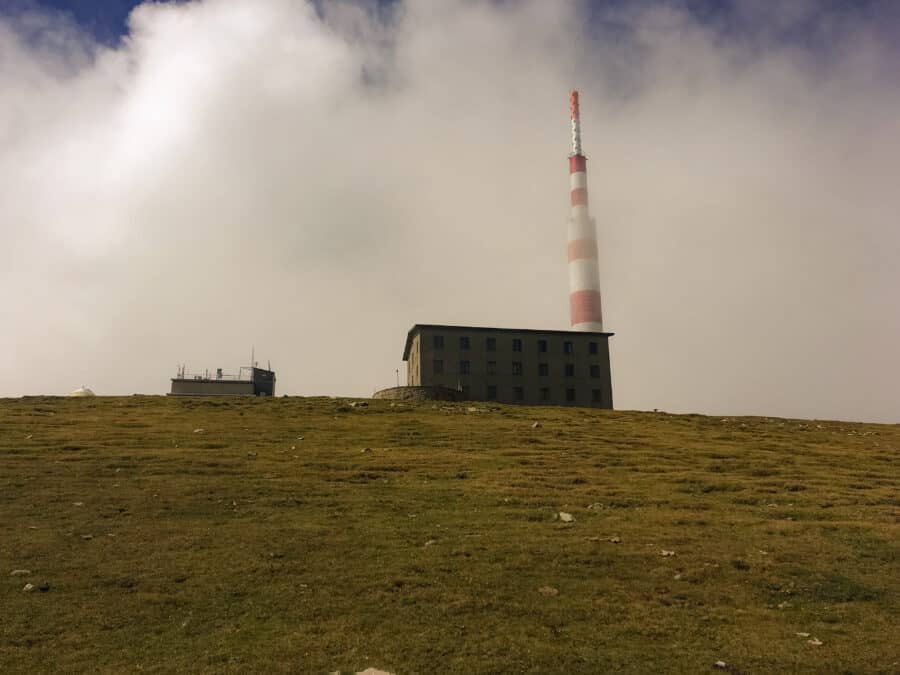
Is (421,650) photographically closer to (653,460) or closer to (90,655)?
(90,655)

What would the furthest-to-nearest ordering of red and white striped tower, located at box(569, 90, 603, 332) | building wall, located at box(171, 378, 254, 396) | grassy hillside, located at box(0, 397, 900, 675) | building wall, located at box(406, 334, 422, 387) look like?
red and white striped tower, located at box(569, 90, 603, 332)
building wall, located at box(406, 334, 422, 387)
building wall, located at box(171, 378, 254, 396)
grassy hillside, located at box(0, 397, 900, 675)

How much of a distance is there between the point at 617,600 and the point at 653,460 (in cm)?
2032

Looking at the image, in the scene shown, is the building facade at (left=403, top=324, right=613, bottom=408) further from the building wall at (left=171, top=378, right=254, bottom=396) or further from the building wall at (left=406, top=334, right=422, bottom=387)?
the building wall at (left=171, top=378, right=254, bottom=396)

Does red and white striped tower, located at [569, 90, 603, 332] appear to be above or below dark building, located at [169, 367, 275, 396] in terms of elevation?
above

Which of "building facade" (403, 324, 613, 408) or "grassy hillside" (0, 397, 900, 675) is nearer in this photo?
"grassy hillside" (0, 397, 900, 675)

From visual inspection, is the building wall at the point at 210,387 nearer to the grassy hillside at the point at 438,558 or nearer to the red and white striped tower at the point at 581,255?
the grassy hillside at the point at 438,558

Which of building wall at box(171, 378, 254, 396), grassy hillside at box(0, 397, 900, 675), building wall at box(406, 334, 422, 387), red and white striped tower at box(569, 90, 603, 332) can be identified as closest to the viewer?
grassy hillside at box(0, 397, 900, 675)

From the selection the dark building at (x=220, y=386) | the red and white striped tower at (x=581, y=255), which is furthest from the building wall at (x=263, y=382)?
the red and white striped tower at (x=581, y=255)

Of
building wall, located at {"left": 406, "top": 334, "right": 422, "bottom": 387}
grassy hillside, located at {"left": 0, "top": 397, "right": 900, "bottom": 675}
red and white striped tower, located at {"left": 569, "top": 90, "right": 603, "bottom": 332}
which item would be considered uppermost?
red and white striped tower, located at {"left": 569, "top": 90, "right": 603, "bottom": 332}

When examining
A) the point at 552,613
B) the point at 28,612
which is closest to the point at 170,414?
the point at 28,612

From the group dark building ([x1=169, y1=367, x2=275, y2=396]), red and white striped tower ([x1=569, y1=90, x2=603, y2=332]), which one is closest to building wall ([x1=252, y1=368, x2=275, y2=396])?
dark building ([x1=169, y1=367, x2=275, y2=396])

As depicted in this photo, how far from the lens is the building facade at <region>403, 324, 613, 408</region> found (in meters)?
87.2

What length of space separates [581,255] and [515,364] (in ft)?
120

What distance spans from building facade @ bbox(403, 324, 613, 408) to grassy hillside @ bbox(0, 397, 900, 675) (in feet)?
156
